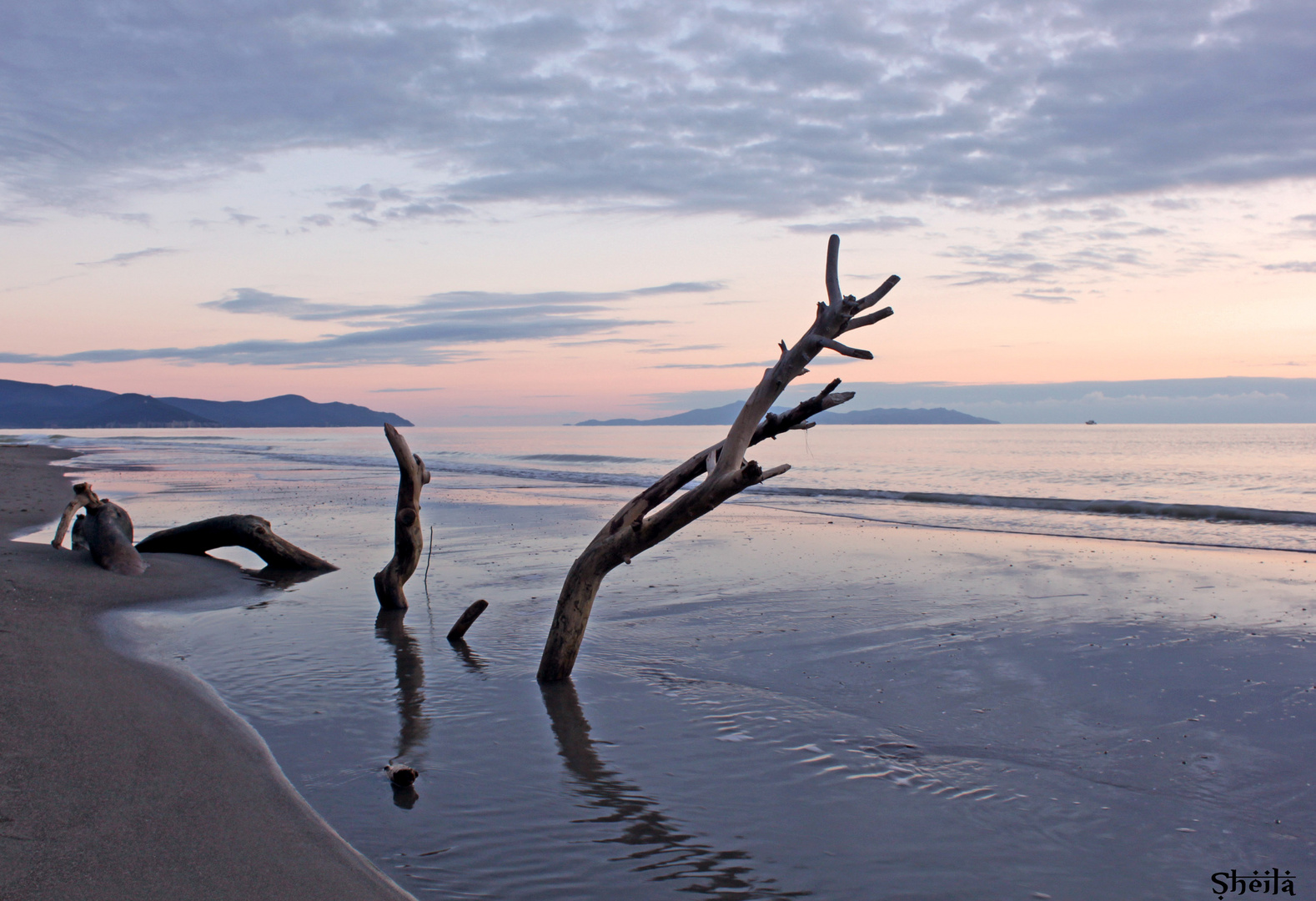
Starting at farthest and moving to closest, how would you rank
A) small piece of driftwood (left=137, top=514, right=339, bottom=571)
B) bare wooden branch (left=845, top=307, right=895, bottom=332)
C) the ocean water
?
small piece of driftwood (left=137, top=514, right=339, bottom=571) < bare wooden branch (left=845, top=307, right=895, bottom=332) < the ocean water

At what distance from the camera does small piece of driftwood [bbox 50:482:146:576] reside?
11023 mm

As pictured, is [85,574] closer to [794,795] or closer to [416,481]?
[416,481]

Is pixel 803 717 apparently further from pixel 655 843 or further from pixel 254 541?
pixel 254 541

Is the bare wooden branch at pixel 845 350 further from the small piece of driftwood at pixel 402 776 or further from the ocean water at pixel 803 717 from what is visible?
the small piece of driftwood at pixel 402 776

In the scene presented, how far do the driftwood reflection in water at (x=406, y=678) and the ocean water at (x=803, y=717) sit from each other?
0.11 feet

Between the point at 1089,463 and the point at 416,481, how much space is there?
4954 centimetres

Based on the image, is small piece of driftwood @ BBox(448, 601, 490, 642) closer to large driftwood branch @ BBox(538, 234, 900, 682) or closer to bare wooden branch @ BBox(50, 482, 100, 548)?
large driftwood branch @ BBox(538, 234, 900, 682)

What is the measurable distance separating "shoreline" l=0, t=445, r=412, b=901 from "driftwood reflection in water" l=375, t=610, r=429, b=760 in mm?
934

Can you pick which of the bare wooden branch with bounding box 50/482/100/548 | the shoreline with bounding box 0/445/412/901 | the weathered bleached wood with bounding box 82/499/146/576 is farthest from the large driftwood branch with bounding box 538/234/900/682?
the bare wooden branch with bounding box 50/482/100/548

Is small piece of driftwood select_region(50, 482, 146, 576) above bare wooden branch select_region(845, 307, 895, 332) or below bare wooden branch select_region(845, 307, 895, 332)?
below

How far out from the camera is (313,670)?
7250 millimetres

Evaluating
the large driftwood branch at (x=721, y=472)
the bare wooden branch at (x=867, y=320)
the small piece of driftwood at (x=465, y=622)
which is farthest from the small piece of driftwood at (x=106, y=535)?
the bare wooden branch at (x=867, y=320)

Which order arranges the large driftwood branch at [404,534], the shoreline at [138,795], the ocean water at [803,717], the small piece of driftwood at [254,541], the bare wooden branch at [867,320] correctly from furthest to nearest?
the small piece of driftwood at [254,541] < the large driftwood branch at [404,534] < the bare wooden branch at [867,320] < the ocean water at [803,717] < the shoreline at [138,795]

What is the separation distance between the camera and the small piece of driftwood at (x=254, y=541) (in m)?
12.4
